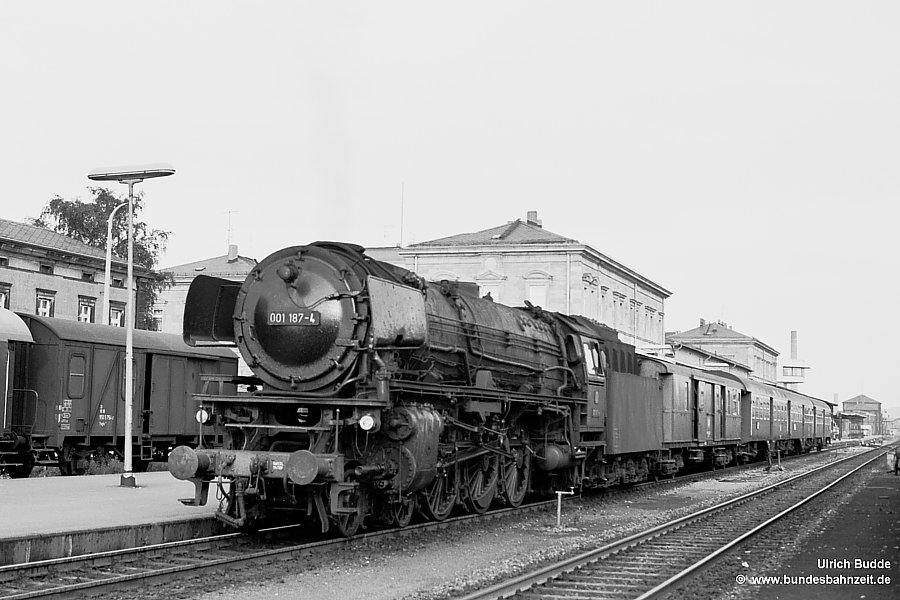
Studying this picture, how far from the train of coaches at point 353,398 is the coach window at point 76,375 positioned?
38 millimetres

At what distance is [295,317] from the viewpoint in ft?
39.9

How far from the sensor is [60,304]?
39688 millimetres

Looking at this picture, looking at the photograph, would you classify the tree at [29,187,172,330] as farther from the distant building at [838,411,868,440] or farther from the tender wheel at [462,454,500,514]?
the distant building at [838,411,868,440]

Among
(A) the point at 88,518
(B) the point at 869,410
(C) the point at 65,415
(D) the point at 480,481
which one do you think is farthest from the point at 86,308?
(B) the point at 869,410

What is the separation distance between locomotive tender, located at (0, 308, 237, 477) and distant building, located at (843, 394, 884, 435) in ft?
415

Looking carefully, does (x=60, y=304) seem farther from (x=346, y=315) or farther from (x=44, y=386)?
(x=346, y=315)

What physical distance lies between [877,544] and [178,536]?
916 centimetres

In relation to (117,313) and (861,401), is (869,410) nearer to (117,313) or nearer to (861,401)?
(861,401)

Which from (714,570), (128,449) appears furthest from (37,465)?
(714,570)

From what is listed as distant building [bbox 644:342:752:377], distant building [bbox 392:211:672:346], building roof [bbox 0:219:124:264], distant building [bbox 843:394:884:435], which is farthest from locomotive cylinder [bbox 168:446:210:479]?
distant building [bbox 843:394:884:435]

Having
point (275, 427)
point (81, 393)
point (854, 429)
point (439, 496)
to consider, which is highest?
point (81, 393)

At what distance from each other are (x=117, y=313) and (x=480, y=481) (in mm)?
30595

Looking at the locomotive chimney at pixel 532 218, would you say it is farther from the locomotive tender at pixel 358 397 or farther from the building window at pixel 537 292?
the locomotive tender at pixel 358 397

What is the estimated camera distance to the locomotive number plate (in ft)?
39.6
